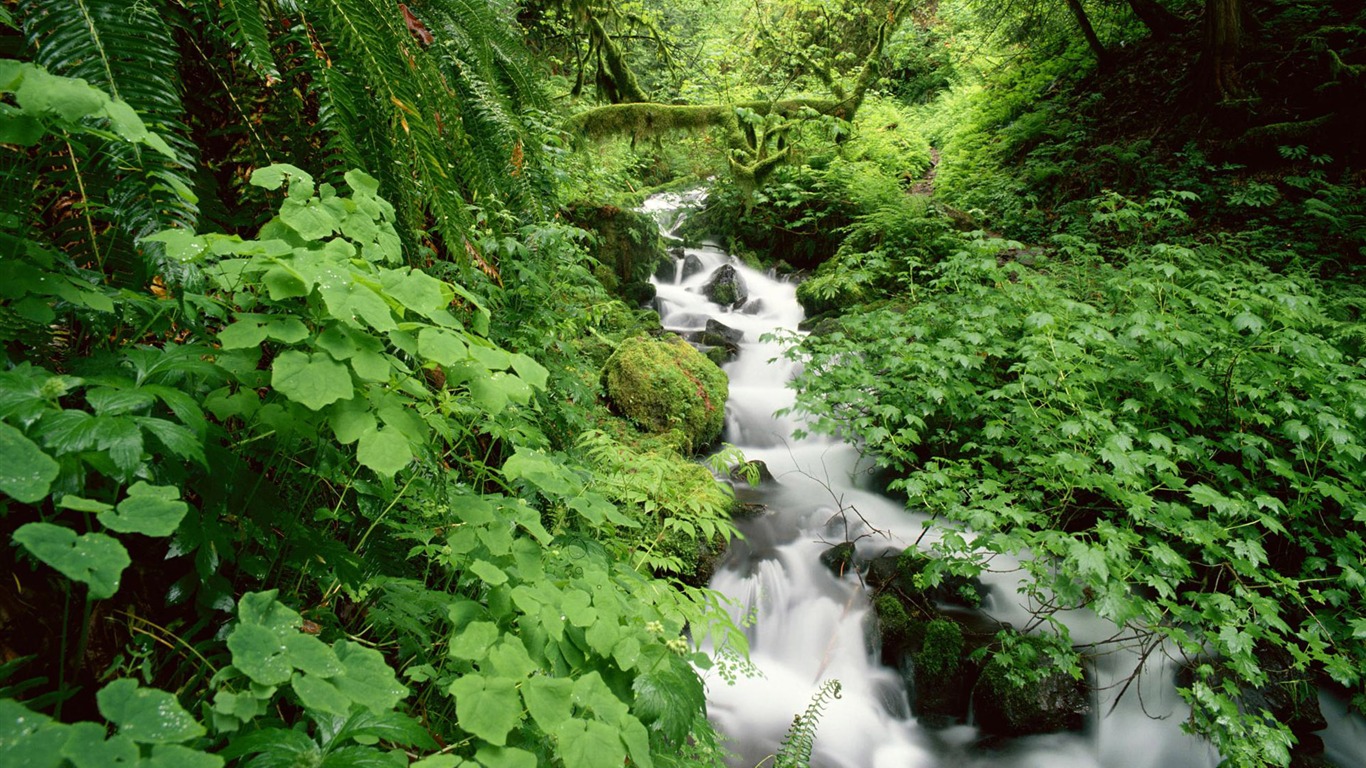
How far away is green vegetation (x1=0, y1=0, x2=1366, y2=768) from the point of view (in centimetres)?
85

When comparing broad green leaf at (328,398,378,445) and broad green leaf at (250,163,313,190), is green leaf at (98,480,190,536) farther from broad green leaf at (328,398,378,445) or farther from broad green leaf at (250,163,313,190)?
broad green leaf at (250,163,313,190)

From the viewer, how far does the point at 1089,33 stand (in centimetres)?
819

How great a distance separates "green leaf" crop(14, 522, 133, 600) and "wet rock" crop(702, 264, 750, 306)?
8033 millimetres

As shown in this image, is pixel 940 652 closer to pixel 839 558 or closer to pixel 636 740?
pixel 839 558

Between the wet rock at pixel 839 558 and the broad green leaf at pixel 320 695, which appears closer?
the broad green leaf at pixel 320 695

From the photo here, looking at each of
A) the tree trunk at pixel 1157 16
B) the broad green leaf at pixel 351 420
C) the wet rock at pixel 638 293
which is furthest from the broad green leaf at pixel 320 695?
the tree trunk at pixel 1157 16

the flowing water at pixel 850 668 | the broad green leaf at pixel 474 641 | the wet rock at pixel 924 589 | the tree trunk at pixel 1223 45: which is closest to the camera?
the broad green leaf at pixel 474 641

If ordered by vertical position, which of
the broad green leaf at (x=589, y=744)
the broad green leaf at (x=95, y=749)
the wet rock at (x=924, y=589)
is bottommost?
the wet rock at (x=924, y=589)

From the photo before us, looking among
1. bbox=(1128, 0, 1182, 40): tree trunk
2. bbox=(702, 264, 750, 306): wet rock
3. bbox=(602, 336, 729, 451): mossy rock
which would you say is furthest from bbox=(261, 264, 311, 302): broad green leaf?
bbox=(1128, 0, 1182, 40): tree trunk

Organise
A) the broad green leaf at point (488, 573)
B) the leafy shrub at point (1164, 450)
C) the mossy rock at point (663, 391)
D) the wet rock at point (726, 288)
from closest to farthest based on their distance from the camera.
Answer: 1. the broad green leaf at point (488, 573)
2. the leafy shrub at point (1164, 450)
3. the mossy rock at point (663, 391)
4. the wet rock at point (726, 288)

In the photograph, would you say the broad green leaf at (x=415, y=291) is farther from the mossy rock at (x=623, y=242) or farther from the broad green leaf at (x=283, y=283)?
the mossy rock at (x=623, y=242)

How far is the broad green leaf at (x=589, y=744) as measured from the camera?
887mm

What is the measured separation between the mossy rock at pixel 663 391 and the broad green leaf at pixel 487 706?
388 centimetres

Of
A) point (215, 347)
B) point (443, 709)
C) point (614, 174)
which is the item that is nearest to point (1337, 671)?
point (443, 709)
